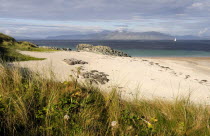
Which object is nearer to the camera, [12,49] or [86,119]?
[86,119]

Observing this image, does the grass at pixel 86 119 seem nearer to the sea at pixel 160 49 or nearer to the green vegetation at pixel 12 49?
the green vegetation at pixel 12 49

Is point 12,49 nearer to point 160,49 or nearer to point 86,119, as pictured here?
point 86,119

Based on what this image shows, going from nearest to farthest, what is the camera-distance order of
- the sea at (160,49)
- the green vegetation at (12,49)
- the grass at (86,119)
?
the grass at (86,119) < the green vegetation at (12,49) < the sea at (160,49)

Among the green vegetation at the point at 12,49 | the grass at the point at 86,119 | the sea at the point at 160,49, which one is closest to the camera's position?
the grass at the point at 86,119

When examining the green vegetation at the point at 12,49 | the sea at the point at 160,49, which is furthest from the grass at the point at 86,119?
the sea at the point at 160,49

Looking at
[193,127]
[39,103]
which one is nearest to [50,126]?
[39,103]

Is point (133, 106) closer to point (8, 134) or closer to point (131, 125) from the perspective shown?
point (131, 125)

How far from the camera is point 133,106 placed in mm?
3869

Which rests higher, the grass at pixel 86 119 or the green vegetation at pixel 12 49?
the green vegetation at pixel 12 49

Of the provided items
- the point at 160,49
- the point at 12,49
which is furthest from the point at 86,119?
the point at 160,49

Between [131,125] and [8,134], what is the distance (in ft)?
5.83

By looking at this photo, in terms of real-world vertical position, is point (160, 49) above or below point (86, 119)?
above

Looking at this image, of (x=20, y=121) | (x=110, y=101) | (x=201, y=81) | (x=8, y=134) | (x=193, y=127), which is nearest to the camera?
(x=8, y=134)

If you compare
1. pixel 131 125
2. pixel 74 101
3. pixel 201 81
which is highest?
pixel 74 101
